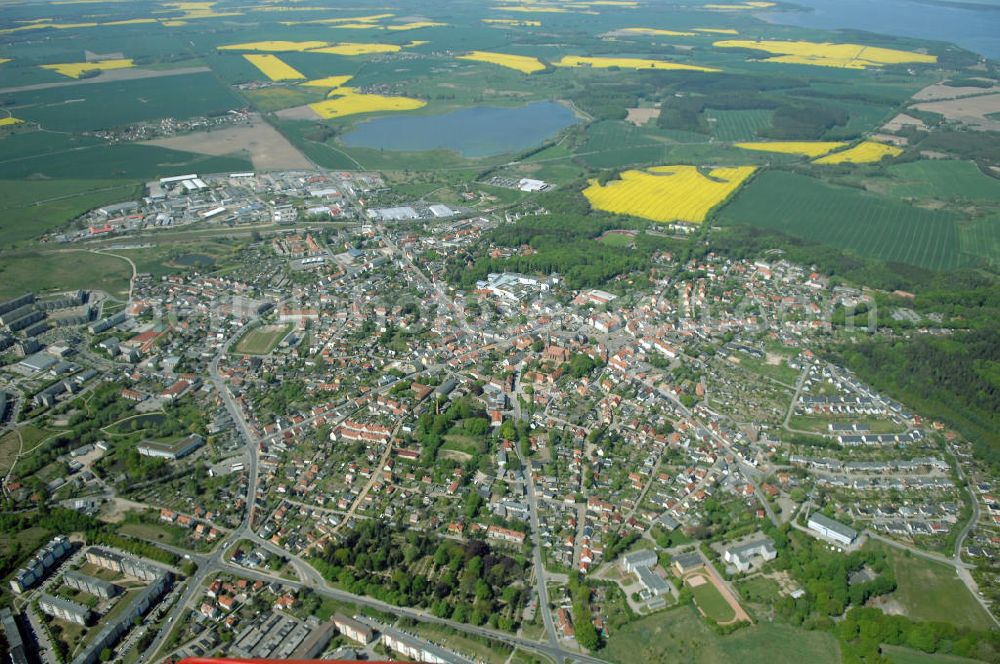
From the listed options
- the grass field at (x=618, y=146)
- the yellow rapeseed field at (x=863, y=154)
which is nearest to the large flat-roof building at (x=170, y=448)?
the grass field at (x=618, y=146)

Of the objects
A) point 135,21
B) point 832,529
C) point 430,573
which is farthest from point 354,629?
point 135,21

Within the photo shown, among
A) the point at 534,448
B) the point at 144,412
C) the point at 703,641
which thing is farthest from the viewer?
the point at 144,412

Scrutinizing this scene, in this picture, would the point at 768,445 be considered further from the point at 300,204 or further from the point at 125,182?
the point at 125,182

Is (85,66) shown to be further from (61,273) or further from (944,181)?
(944,181)

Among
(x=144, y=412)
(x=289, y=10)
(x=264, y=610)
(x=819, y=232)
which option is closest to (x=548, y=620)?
(x=264, y=610)

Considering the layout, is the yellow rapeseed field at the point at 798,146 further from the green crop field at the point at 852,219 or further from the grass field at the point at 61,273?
the grass field at the point at 61,273

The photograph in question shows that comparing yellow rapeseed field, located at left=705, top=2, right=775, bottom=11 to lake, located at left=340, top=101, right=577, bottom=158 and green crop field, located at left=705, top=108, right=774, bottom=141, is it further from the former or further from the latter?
lake, located at left=340, top=101, right=577, bottom=158

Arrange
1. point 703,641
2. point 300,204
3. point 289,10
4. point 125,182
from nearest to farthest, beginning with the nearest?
1. point 703,641
2. point 300,204
3. point 125,182
4. point 289,10
